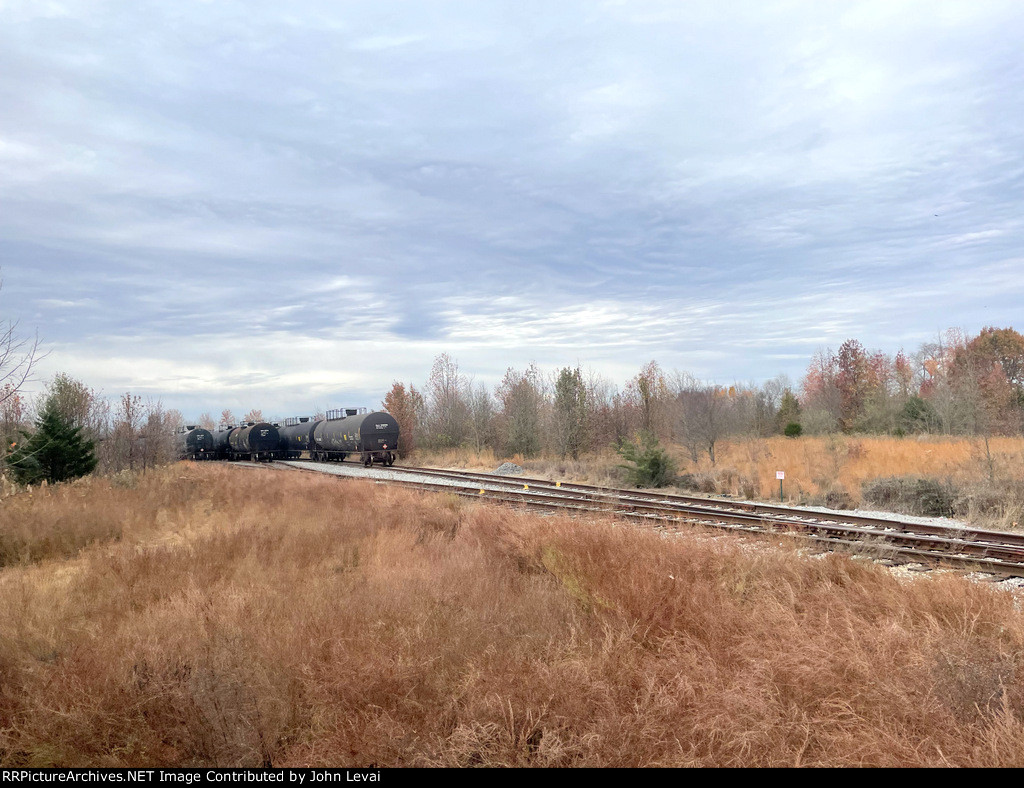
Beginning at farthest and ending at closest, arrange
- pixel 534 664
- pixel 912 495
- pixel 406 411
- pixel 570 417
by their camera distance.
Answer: pixel 406 411 → pixel 570 417 → pixel 912 495 → pixel 534 664

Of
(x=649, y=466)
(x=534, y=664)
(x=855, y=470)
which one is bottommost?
(x=855, y=470)

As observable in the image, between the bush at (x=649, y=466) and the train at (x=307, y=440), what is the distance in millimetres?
20191

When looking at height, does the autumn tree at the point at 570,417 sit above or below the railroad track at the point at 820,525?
above

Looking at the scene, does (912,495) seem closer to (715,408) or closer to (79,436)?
(715,408)

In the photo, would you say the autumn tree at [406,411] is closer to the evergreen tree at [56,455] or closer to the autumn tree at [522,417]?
the autumn tree at [522,417]

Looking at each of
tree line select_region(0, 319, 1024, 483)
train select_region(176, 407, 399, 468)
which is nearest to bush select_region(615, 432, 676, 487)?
tree line select_region(0, 319, 1024, 483)

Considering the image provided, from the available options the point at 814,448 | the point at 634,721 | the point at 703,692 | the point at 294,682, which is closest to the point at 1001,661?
the point at 703,692

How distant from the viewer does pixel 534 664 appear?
5188 millimetres

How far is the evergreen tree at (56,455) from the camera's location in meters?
24.4

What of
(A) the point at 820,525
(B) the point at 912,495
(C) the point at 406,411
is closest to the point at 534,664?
(A) the point at 820,525

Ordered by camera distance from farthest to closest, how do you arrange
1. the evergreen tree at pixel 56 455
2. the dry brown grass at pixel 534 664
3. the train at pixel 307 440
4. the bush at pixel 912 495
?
the train at pixel 307 440 → the evergreen tree at pixel 56 455 → the bush at pixel 912 495 → the dry brown grass at pixel 534 664

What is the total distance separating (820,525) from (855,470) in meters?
12.1

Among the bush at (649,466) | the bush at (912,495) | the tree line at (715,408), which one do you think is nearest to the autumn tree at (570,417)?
the tree line at (715,408)

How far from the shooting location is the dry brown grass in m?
4.29
